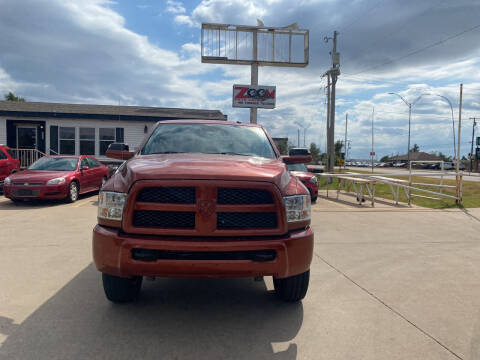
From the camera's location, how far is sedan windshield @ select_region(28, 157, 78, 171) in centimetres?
1096

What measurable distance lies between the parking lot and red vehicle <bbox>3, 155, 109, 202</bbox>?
4.45 meters

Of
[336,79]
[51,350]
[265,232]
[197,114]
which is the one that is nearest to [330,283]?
[265,232]

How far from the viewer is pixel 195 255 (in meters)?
2.79

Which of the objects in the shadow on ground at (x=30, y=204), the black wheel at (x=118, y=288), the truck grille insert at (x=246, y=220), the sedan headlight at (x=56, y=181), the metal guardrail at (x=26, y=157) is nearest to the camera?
the truck grille insert at (x=246, y=220)

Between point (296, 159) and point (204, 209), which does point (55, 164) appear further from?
point (204, 209)

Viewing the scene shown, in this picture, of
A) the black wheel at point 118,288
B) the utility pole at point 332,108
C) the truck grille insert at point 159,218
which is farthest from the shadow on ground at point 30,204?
the utility pole at point 332,108

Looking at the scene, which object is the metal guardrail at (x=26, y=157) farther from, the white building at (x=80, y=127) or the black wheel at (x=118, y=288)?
the black wheel at (x=118, y=288)

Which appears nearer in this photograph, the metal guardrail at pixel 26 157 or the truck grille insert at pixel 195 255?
the truck grille insert at pixel 195 255

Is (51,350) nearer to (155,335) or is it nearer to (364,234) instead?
(155,335)

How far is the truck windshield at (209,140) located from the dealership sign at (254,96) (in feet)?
50.0

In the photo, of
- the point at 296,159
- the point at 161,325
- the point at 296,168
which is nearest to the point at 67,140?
the point at 296,168

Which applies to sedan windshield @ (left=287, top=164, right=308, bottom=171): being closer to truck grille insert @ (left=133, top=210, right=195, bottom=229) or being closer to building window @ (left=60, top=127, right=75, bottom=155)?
truck grille insert @ (left=133, top=210, right=195, bottom=229)

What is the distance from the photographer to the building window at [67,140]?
20750 mm

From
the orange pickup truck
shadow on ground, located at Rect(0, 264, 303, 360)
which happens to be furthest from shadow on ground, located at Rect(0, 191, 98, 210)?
the orange pickup truck
